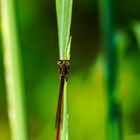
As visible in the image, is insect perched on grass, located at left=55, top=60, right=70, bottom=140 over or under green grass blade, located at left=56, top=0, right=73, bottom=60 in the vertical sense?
under

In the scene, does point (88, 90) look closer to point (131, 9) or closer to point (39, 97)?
point (39, 97)

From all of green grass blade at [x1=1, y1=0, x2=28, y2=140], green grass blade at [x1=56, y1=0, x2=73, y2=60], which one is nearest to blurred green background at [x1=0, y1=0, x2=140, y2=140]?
green grass blade at [x1=1, y1=0, x2=28, y2=140]

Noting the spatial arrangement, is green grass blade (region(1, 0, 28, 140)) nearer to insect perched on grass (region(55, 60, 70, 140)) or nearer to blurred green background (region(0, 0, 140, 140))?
insect perched on grass (region(55, 60, 70, 140))

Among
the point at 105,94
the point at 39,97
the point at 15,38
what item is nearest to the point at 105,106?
the point at 105,94

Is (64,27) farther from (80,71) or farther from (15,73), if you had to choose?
(80,71)

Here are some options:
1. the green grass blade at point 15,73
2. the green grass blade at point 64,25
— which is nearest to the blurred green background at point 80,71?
the green grass blade at point 15,73

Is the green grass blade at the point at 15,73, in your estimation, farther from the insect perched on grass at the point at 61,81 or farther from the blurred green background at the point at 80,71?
the blurred green background at the point at 80,71
